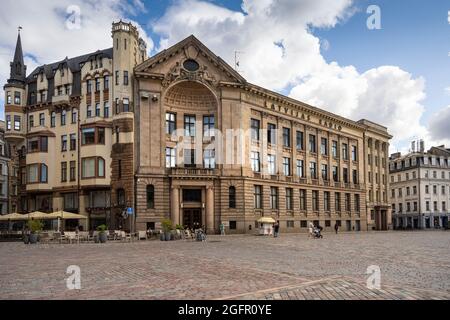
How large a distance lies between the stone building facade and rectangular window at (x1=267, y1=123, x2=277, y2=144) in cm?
5494

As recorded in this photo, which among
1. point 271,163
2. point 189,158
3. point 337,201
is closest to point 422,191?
point 337,201

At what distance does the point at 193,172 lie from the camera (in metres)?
51.0

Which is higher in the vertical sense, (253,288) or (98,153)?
(98,153)

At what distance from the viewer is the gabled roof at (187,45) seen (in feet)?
165

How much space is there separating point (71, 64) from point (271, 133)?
27.5 m

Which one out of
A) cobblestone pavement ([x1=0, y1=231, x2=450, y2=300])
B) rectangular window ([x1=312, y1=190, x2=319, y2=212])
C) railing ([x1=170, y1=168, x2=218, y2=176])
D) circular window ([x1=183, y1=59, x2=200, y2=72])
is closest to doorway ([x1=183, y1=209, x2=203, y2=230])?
railing ([x1=170, y1=168, x2=218, y2=176])

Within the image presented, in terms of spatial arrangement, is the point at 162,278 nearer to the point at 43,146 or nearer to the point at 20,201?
the point at 43,146

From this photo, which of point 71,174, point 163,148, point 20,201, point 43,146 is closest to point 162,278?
point 163,148

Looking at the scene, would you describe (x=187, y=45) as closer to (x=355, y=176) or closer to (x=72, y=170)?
(x=72, y=170)

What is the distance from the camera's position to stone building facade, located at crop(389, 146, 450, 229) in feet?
331

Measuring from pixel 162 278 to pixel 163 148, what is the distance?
3732 cm

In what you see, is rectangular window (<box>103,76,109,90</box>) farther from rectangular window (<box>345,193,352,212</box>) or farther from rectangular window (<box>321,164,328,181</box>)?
rectangular window (<box>345,193,352,212</box>)

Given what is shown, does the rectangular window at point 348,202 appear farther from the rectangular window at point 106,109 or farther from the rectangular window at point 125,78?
the rectangular window at point 106,109
